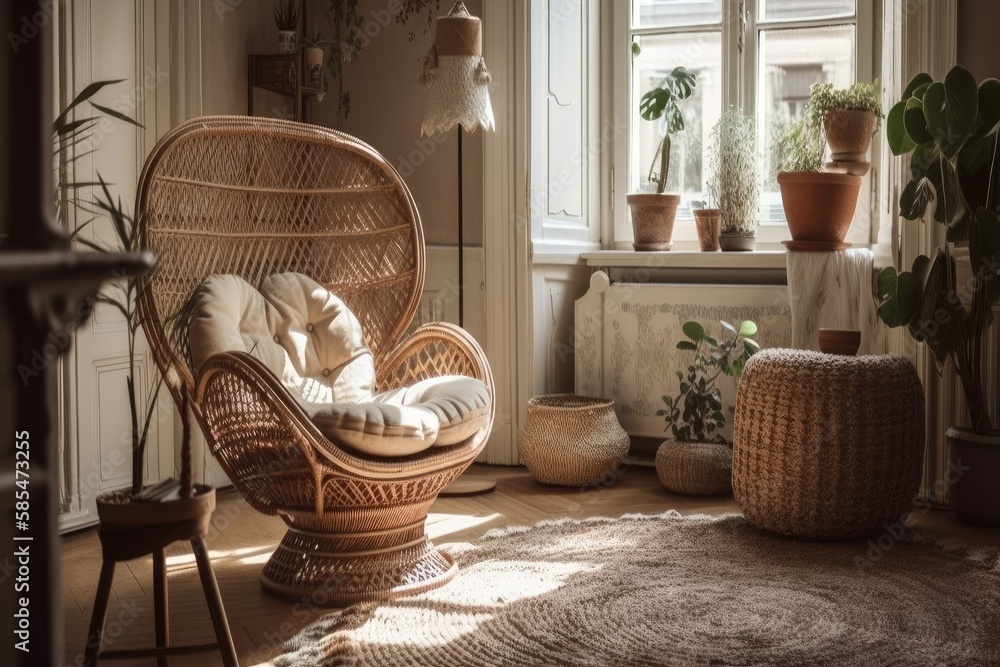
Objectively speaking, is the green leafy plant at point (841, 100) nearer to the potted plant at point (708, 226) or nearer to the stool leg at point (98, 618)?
the potted plant at point (708, 226)

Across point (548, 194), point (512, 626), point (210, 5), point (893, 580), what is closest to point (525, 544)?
point (512, 626)

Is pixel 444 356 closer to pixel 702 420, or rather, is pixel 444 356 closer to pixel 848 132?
pixel 702 420

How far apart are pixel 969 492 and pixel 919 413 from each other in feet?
1.25

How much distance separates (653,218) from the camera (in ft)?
13.1

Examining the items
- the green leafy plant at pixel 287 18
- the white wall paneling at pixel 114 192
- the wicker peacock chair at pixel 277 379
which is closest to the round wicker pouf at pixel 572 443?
the wicker peacock chair at pixel 277 379

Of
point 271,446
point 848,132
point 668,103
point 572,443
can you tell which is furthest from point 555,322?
point 271,446

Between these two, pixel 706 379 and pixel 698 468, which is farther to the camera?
pixel 706 379

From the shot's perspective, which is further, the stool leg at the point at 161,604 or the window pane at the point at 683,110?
the window pane at the point at 683,110

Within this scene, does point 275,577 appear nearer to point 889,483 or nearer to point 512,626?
point 512,626

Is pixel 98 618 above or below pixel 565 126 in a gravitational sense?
below

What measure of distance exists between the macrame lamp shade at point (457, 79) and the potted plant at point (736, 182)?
105cm

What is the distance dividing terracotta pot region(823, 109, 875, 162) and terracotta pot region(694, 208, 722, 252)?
518 mm

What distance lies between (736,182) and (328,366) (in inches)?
74.5

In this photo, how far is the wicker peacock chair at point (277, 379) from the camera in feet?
7.24
